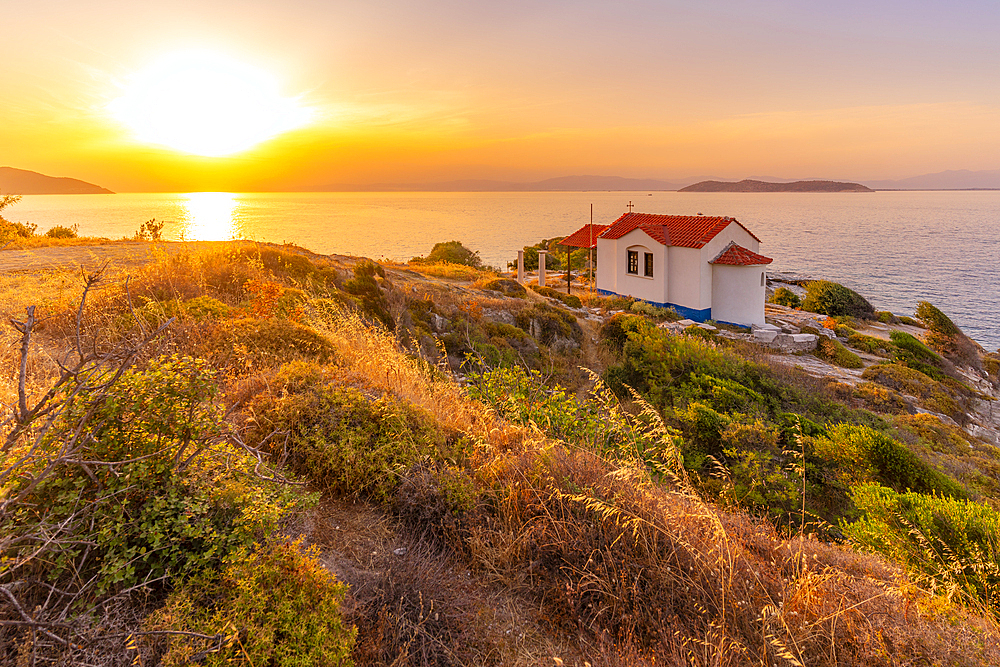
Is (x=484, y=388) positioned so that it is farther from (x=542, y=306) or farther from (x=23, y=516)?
(x=542, y=306)

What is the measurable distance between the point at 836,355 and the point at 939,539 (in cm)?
1987

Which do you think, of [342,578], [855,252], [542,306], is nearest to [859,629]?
[342,578]

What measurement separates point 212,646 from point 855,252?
90108 millimetres

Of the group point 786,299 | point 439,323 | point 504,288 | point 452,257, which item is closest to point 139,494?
point 439,323

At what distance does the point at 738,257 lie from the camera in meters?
24.3

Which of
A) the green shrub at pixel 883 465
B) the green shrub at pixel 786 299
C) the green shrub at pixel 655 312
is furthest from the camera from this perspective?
the green shrub at pixel 786 299

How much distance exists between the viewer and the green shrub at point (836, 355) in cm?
1939

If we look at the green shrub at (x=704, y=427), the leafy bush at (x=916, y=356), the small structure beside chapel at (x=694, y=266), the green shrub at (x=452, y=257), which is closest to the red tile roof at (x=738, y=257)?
the small structure beside chapel at (x=694, y=266)

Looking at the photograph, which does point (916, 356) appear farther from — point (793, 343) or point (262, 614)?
point (262, 614)

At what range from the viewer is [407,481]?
140 inches

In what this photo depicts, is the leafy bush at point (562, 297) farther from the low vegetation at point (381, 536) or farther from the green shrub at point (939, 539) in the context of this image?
the green shrub at point (939, 539)

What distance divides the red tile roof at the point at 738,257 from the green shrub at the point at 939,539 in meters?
22.1

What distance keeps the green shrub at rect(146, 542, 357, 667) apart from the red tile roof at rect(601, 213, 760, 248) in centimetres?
2552

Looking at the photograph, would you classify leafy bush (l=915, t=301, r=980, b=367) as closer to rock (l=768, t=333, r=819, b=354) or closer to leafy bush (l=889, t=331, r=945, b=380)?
leafy bush (l=889, t=331, r=945, b=380)
